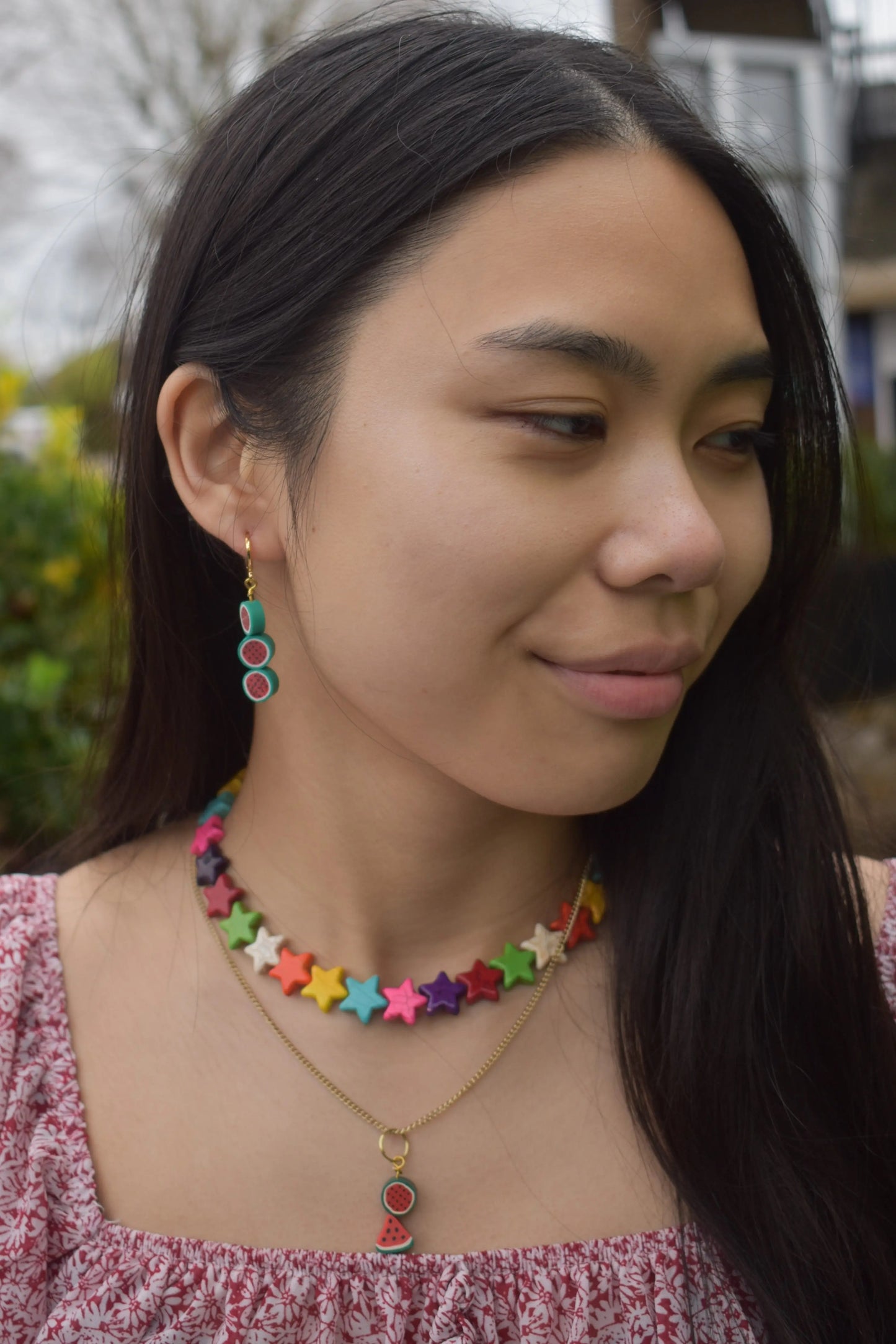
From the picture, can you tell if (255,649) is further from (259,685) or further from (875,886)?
(875,886)

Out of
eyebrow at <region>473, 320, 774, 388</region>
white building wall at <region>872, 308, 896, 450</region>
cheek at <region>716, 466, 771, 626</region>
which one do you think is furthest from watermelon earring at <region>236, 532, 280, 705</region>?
white building wall at <region>872, 308, 896, 450</region>

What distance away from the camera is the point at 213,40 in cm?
617

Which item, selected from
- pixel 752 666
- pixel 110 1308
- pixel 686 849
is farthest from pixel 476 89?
pixel 110 1308

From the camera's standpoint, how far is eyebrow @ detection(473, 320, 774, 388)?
1337 mm

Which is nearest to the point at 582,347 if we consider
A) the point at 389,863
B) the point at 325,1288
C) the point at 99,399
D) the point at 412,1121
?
the point at 389,863

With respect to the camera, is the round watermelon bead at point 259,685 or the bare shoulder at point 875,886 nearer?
the round watermelon bead at point 259,685

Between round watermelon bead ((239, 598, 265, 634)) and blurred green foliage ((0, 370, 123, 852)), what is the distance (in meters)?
1.09

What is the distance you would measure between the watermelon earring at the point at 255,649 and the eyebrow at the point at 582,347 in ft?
1.62

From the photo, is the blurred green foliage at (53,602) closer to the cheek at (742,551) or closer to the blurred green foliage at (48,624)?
the blurred green foliage at (48,624)

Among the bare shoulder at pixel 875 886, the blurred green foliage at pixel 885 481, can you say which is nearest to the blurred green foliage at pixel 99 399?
the bare shoulder at pixel 875 886

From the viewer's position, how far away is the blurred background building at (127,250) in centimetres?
217

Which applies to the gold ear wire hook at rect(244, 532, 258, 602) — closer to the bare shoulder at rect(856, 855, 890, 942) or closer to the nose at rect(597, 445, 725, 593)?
the nose at rect(597, 445, 725, 593)

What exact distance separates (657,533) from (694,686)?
53cm

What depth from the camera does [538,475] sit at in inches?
53.7
